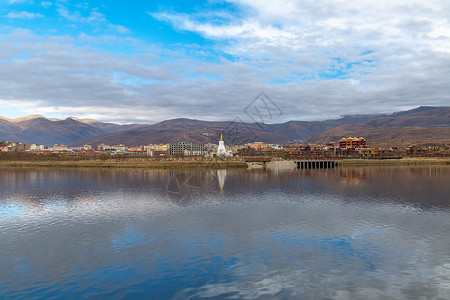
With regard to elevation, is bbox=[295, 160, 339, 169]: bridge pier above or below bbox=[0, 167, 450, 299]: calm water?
below

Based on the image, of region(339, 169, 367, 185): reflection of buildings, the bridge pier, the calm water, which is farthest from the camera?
the bridge pier

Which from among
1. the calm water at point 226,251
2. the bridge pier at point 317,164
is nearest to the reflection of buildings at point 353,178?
the calm water at point 226,251

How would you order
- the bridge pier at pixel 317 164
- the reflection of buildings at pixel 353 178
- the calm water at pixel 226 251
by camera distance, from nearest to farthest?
the calm water at pixel 226 251, the reflection of buildings at pixel 353 178, the bridge pier at pixel 317 164

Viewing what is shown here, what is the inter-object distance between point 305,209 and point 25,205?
33176 millimetres

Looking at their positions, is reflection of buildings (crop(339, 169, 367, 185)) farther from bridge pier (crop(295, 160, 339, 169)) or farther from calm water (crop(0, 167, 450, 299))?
bridge pier (crop(295, 160, 339, 169))

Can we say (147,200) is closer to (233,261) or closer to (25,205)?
(25,205)

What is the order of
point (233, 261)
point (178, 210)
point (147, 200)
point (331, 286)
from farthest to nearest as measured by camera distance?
point (147, 200) < point (178, 210) < point (233, 261) < point (331, 286)

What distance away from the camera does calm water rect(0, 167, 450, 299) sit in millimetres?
15617

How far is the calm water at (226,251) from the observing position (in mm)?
15617

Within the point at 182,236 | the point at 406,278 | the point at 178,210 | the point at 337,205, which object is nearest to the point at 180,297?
the point at 182,236

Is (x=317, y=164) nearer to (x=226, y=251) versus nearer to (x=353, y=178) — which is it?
(x=353, y=178)

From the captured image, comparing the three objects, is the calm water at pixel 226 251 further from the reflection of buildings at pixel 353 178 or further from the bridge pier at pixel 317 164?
the bridge pier at pixel 317 164

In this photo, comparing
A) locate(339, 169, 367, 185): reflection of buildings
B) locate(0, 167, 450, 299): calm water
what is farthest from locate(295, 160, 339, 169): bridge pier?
locate(0, 167, 450, 299): calm water

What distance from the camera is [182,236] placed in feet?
79.7
